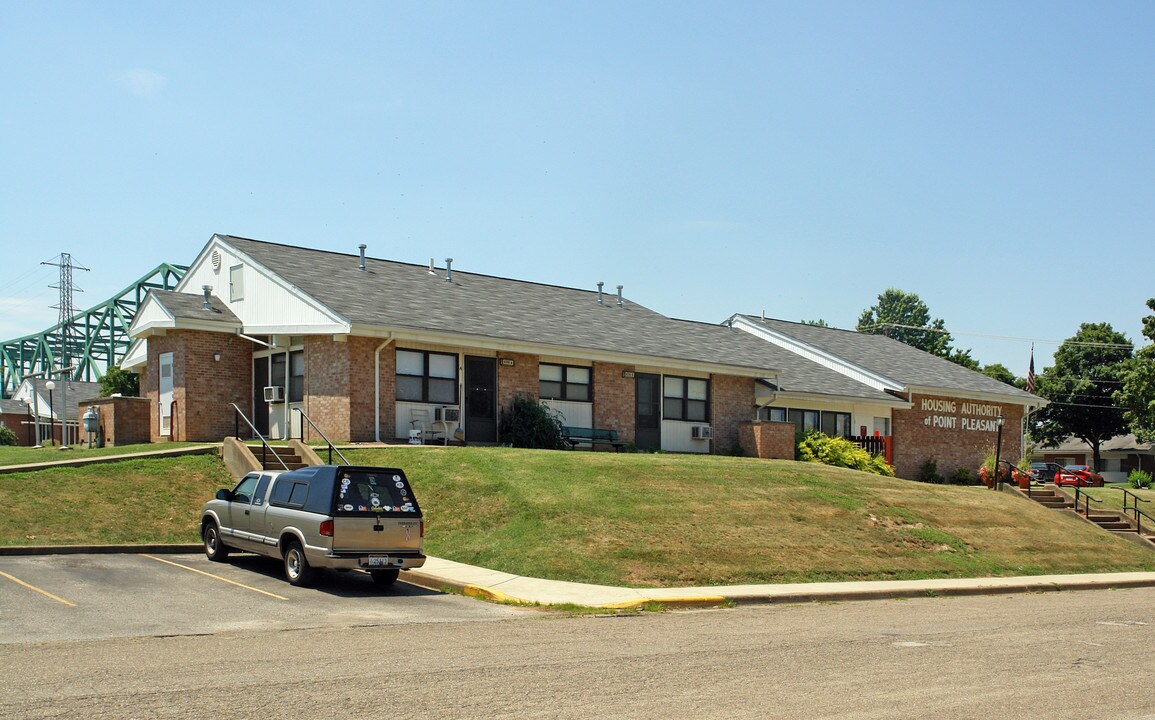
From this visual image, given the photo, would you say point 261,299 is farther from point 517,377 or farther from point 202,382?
point 517,377

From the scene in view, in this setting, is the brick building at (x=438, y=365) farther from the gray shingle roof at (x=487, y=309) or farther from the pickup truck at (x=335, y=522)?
the pickup truck at (x=335, y=522)

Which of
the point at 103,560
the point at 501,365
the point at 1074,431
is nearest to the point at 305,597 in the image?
the point at 103,560

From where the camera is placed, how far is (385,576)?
16.7m

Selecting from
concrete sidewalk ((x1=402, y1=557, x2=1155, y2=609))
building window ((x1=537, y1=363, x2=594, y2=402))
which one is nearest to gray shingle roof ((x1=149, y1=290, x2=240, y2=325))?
building window ((x1=537, y1=363, x2=594, y2=402))

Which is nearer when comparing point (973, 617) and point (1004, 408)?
point (973, 617)

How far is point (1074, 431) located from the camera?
7681 cm

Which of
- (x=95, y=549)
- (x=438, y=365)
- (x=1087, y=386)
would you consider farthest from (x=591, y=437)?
(x=1087, y=386)

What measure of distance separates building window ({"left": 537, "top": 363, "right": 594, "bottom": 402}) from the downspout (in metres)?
4.92

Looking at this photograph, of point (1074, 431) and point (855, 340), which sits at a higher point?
point (855, 340)

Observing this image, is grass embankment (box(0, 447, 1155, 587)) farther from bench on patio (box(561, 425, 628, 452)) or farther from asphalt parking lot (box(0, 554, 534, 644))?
bench on patio (box(561, 425, 628, 452))

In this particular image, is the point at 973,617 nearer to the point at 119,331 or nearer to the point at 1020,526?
the point at 1020,526

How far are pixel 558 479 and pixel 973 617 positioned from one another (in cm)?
869

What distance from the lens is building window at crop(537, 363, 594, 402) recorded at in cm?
3002

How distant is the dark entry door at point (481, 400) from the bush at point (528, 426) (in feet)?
0.97
